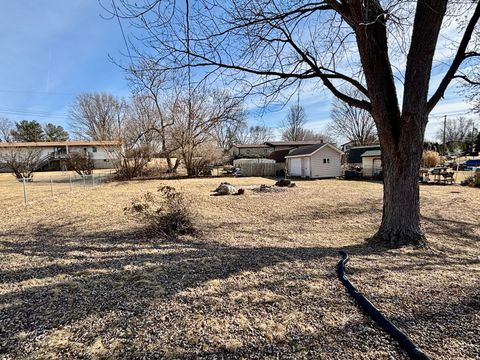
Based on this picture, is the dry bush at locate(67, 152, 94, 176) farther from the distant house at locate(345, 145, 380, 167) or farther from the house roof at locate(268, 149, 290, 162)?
the distant house at locate(345, 145, 380, 167)

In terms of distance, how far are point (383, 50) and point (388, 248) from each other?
3.47 metres

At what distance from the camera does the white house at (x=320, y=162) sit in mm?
25047

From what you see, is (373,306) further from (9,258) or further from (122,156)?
(122,156)

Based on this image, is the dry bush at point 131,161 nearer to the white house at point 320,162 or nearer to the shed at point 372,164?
the white house at point 320,162

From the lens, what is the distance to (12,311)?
93.2 inches

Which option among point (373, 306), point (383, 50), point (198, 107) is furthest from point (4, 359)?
point (198, 107)

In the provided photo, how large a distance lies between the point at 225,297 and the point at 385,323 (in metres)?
1.43

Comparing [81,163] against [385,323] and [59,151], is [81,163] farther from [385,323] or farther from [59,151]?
[385,323]

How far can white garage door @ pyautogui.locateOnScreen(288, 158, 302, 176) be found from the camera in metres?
27.0

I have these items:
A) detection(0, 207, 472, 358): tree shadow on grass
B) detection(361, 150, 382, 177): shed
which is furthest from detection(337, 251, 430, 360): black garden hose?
detection(361, 150, 382, 177): shed

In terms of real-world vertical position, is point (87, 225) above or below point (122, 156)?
below

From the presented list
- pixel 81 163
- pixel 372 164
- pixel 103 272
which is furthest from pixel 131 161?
pixel 103 272

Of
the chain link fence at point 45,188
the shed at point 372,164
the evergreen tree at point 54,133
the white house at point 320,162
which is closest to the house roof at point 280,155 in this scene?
the white house at point 320,162

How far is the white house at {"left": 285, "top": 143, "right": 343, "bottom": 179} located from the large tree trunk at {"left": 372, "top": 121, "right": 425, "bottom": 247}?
807 inches
